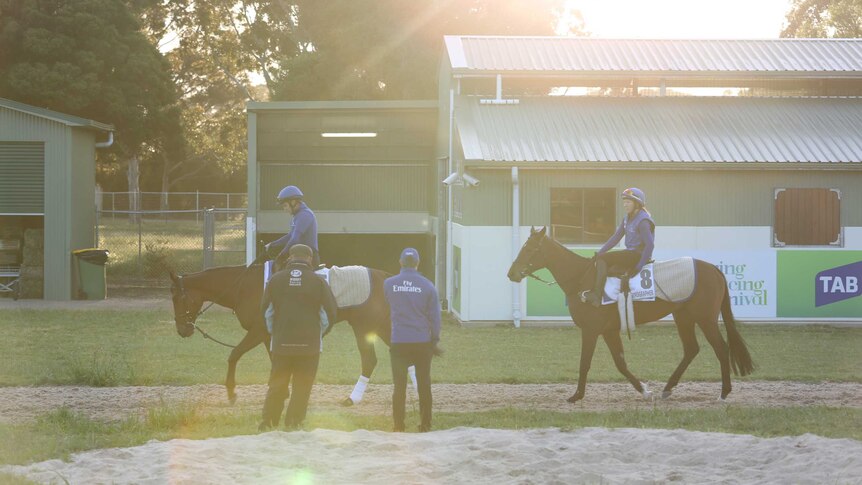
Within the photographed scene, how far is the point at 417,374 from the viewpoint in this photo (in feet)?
35.2

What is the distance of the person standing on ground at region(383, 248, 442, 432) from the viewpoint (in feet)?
34.9

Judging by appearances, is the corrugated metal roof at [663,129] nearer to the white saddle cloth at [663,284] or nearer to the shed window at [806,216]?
the shed window at [806,216]

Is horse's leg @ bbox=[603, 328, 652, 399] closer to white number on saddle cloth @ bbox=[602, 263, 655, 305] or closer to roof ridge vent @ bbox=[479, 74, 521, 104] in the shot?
white number on saddle cloth @ bbox=[602, 263, 655, 305]

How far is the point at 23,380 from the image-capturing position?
14547mm

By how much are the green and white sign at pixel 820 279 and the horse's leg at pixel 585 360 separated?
10.4 m

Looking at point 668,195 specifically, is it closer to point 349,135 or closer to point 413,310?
point 349,135

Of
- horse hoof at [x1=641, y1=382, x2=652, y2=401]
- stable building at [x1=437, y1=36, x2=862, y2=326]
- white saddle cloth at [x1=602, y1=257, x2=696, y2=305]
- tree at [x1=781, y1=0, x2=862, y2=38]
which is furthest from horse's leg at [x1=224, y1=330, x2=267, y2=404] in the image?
tree at [x1=781, y1=0, x2=862, y2=38]

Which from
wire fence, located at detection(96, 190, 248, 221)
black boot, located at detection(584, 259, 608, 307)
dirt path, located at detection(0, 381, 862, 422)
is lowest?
dirt path, located at detection(0, 381, 862, 422)

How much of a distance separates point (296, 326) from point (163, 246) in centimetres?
3104

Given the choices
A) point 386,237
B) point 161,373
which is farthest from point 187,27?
point 161,373

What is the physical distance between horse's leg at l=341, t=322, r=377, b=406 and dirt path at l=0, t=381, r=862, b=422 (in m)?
0.15

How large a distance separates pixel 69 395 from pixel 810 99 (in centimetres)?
1830

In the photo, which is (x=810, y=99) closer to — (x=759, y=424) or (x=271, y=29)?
(x=759, y=424)

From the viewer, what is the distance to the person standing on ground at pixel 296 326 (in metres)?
10.4
